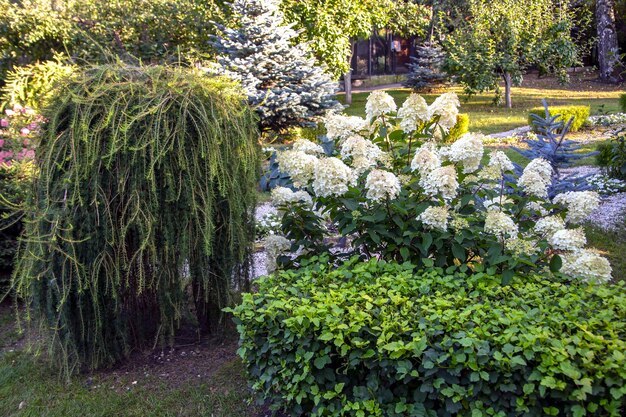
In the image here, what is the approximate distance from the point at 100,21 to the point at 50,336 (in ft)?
38.0

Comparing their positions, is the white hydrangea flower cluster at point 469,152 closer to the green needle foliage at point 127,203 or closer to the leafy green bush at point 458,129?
the green needle foliage at point 127,203

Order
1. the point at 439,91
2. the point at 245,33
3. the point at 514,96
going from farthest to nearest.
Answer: the point at 439,91, the point at 514,96, the point at 245,33

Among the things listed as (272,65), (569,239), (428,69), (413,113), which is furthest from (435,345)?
(428,69)

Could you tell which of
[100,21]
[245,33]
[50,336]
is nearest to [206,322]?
[50,336]

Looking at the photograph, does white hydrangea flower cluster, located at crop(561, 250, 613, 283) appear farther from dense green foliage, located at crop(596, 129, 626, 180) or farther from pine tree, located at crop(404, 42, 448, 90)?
pine tree, located at crop(404, 42, 448, 90)

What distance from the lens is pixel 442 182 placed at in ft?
9.82

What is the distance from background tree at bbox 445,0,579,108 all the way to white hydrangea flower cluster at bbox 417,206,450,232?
13555 mm

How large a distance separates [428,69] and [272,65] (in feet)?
31.5

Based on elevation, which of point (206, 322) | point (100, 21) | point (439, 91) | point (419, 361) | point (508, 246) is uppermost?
point (100, 21)

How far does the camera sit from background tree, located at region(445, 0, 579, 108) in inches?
601

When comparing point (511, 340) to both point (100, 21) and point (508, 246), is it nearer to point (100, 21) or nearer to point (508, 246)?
point (508, 246)

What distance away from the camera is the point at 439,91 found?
20.1 m

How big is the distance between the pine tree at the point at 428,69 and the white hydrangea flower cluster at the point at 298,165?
16862mm

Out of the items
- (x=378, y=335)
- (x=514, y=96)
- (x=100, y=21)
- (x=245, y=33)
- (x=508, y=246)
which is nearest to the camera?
(x=378, y=335)
